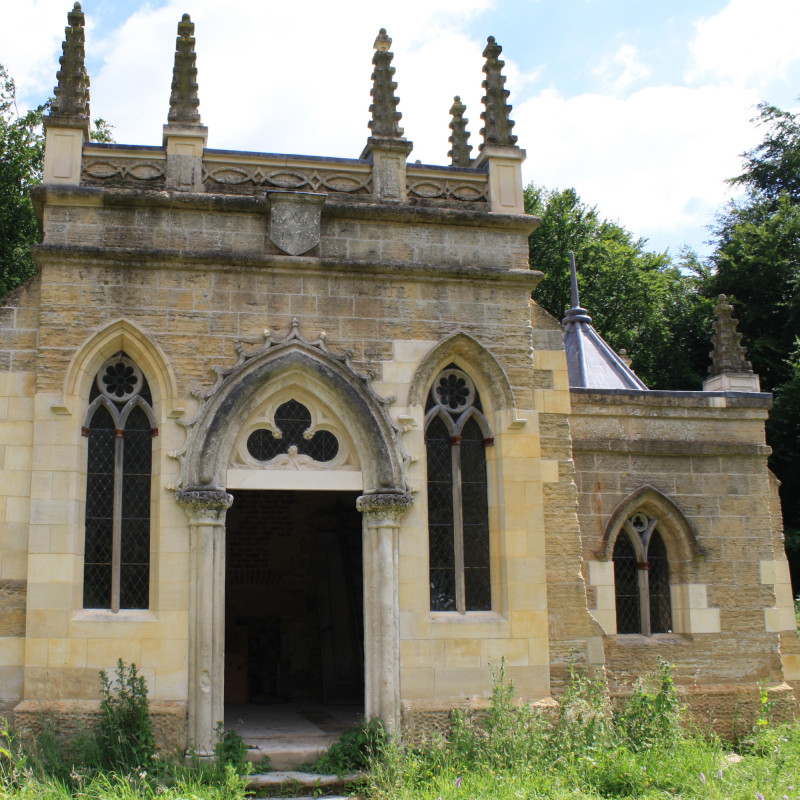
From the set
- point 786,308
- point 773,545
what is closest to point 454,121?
point 773,545

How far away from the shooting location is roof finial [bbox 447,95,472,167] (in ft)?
41.0

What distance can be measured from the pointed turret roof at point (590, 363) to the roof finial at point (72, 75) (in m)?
7.00

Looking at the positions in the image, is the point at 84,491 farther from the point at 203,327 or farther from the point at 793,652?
the point at 793,652

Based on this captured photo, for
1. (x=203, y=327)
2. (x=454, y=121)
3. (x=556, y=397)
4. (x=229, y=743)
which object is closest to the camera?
(x=229, y=743)

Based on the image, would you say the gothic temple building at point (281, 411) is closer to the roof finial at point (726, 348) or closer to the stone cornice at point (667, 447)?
the stone cornice at point (667, 447)

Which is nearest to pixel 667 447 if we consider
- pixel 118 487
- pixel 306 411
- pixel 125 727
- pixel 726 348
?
pixel 726 348

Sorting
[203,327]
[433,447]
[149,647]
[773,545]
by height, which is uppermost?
[203,327]

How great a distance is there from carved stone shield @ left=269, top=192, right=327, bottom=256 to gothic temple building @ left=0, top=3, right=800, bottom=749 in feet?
0.07

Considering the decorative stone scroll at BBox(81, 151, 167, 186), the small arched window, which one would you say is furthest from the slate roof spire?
the small arched window

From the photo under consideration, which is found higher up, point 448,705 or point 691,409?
point 691,409

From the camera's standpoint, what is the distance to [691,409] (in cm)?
1143

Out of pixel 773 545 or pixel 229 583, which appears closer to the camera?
pixel 773 545

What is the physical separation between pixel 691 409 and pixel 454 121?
5014 mm

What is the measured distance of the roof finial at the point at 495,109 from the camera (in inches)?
400
